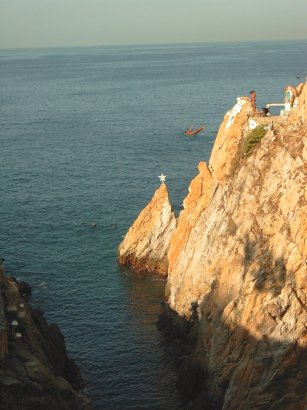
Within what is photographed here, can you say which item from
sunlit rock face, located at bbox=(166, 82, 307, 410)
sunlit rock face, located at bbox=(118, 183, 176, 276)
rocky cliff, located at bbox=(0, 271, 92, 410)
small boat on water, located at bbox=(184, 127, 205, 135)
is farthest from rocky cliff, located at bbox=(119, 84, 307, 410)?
small boat on water, located at bbox=(184, 127, 205, 135)

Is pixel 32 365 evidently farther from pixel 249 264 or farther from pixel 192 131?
pixel 192 131

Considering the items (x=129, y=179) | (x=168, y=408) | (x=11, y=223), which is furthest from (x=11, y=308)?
(x=129, y=179)

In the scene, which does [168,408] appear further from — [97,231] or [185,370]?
[97,231]

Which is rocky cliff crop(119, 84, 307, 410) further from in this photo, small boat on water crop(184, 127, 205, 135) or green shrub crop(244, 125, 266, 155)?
small boat on water crop(184, 127, 205, 135)

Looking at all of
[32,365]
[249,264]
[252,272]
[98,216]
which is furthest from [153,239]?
[32,365]

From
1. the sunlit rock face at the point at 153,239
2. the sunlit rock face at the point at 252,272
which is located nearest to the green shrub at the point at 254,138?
the sunlit rock face at the point at 252,272

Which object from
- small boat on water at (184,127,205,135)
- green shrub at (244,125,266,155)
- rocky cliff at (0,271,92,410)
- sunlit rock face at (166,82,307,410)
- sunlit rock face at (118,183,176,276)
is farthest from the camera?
small boat on water at (184,127,205,135)
